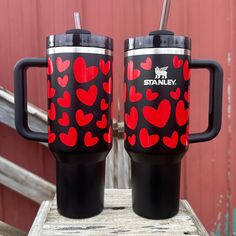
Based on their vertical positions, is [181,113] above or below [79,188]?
above

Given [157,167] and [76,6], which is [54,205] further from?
[76,6]

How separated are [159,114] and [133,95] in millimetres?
53

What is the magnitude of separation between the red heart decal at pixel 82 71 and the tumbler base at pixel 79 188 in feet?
0.47

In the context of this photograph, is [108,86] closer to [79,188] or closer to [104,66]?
[104,66]

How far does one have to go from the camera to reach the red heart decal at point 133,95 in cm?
48

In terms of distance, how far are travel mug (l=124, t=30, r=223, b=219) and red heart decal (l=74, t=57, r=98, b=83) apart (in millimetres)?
62

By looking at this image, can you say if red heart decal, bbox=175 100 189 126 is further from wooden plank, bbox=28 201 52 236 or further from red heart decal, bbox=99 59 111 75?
wooden plank, bbox=28 201 52 236

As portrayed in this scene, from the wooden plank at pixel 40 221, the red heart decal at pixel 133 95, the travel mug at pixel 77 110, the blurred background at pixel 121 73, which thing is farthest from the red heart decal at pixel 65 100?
the blurred background at pixel 121 73

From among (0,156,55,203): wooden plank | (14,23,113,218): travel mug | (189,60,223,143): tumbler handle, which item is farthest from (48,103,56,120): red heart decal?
(0,156,55,203): wooden plank

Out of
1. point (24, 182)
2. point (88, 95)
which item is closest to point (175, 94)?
point (88, 95)

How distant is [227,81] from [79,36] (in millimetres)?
540

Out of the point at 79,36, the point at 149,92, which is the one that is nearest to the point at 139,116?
the point at 149,92

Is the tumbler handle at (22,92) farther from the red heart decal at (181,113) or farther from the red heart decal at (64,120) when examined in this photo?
the red heart decal at (181,113)

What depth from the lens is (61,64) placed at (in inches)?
18.8
